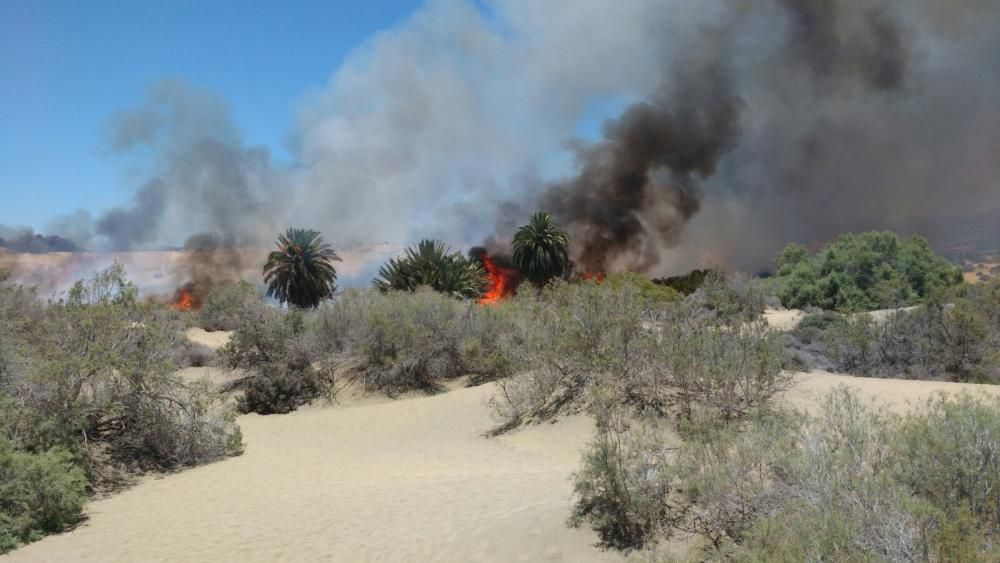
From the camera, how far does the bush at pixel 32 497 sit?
29.7 ft

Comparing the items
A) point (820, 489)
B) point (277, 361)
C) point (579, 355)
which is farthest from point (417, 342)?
point (820, 489)

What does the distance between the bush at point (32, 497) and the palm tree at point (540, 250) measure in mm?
Answer: 31129

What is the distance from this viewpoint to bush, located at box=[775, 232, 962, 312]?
34062 mm

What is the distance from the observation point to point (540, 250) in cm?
3916

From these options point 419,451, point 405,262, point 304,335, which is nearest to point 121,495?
point 419,451

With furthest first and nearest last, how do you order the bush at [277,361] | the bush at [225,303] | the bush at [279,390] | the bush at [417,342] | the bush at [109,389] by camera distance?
1. the bush at [225,303]
2. the bush at [417,342]
3. the bush at [277,361]
4. the bush at [279,390]
5. the bush at [109,389]

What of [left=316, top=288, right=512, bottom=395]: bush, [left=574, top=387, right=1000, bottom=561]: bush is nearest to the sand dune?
[left=574, top=387, right=1000, bottom=561]: bush

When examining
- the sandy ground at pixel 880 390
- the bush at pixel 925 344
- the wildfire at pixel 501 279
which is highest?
the wildfire at pixel 501 279

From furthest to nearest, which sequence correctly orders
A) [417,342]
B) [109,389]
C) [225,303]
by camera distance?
[225,303] < [417,342] < [109,389]

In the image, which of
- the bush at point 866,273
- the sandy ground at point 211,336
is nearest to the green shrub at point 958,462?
the bush at point 866,273

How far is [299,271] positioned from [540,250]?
49.0 feet

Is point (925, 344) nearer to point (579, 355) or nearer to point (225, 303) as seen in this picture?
point (579, 355)

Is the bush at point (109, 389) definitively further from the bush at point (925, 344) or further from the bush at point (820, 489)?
the bush at point (925, 344)

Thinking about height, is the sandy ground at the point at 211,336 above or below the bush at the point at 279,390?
above
